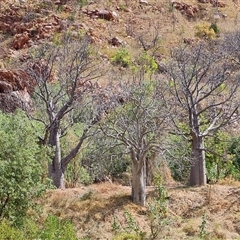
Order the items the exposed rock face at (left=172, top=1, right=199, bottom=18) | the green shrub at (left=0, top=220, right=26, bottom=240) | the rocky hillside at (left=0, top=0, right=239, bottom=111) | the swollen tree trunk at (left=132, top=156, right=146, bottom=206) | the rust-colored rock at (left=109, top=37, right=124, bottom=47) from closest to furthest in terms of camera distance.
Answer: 1. the green shrub at (left=0, top=220, right=26, bottom=240)
2. the swollen tree trunk at (left=132, top=156, right=146, bottom=206)
3. the rocky hillside at (left=0, top=0, right=239, bottom=111)
4. the rust-colored rock at (left=109, top=37, right=124, bottom=47)
5. the exposed rock face at (left=172, top=1, right=199, bottom=18)

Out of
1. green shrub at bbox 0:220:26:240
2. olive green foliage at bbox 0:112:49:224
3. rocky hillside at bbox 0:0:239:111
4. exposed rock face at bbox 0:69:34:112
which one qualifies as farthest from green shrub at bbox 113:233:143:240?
rocky hillside at bbox 0:0:239:111

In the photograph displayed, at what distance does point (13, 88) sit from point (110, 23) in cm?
1672

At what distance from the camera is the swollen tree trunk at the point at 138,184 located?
13.9m

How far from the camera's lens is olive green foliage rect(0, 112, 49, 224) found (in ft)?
34.3

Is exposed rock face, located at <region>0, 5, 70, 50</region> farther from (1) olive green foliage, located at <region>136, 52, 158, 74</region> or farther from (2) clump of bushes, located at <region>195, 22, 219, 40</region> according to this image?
(2) clump of bushes, located at <region>195, 22, 219, 40</region>

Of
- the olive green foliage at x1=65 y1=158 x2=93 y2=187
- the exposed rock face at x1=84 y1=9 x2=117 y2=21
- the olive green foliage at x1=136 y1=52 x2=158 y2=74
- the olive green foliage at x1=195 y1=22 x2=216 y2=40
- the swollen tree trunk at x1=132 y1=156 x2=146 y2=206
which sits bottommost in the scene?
the swollen tree trunk at x1=132 y1=156 x2=146 y2=206

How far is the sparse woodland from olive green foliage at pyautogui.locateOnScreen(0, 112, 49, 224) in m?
0.03

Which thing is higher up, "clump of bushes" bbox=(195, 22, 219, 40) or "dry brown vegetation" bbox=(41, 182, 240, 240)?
"clump of bushes" bbox=(195, 22, 219, 40)

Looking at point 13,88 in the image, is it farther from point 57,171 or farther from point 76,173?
point 57,171

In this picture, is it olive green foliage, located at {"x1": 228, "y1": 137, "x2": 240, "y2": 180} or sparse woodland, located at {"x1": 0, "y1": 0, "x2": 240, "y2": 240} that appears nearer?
sparse woodland, located at {"x1": 0, "y1": 0, "x2": 240, "y2": 240}

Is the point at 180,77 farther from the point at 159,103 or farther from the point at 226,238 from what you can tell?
the point at 226,238

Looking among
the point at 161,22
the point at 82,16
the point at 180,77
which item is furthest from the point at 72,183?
the point at 161,22

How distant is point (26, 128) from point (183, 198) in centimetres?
617

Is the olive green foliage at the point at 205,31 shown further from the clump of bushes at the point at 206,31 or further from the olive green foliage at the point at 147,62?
the olive green foliage at the point at 147,62
